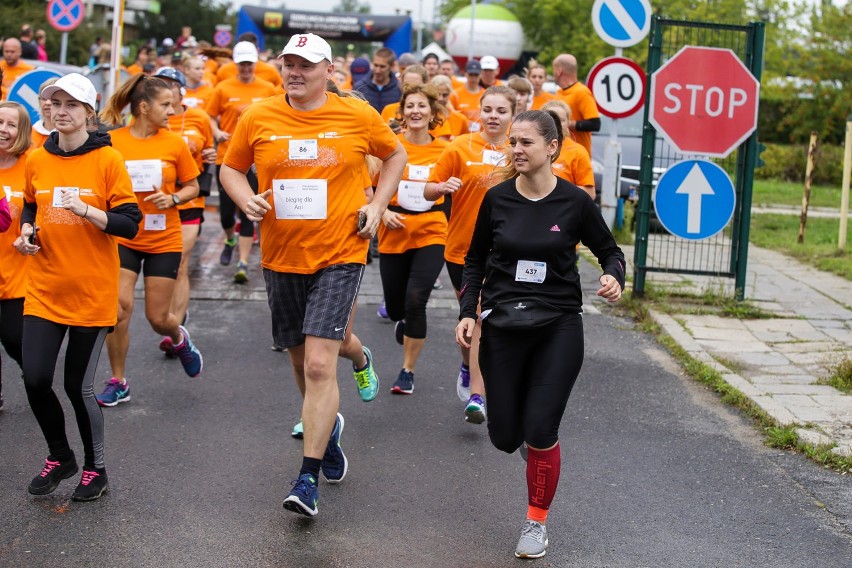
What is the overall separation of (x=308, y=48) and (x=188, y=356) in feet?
10.1

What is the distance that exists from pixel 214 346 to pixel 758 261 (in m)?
7.84

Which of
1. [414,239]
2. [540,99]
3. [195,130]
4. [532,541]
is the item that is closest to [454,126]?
[195,130]

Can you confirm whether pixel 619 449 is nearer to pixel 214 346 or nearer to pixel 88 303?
pixel 88 303

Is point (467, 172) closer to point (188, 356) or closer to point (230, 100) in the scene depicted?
point (188, 356)

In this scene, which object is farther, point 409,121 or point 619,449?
point 409,121

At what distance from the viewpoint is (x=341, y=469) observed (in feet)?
19.6

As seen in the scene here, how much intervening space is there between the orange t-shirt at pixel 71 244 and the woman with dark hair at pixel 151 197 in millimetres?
1784

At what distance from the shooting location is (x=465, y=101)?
14.8m

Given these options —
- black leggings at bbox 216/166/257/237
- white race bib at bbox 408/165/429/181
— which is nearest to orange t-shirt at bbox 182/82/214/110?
black leggings at bbox 216/166/257/237

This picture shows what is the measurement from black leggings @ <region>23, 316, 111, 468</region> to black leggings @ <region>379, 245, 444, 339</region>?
2595mm

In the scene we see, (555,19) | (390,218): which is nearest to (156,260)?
(390,218)

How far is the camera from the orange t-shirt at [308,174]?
553cm

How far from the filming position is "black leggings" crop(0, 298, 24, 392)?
6.32 m

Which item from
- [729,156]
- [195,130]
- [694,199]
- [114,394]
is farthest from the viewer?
[729,156]
